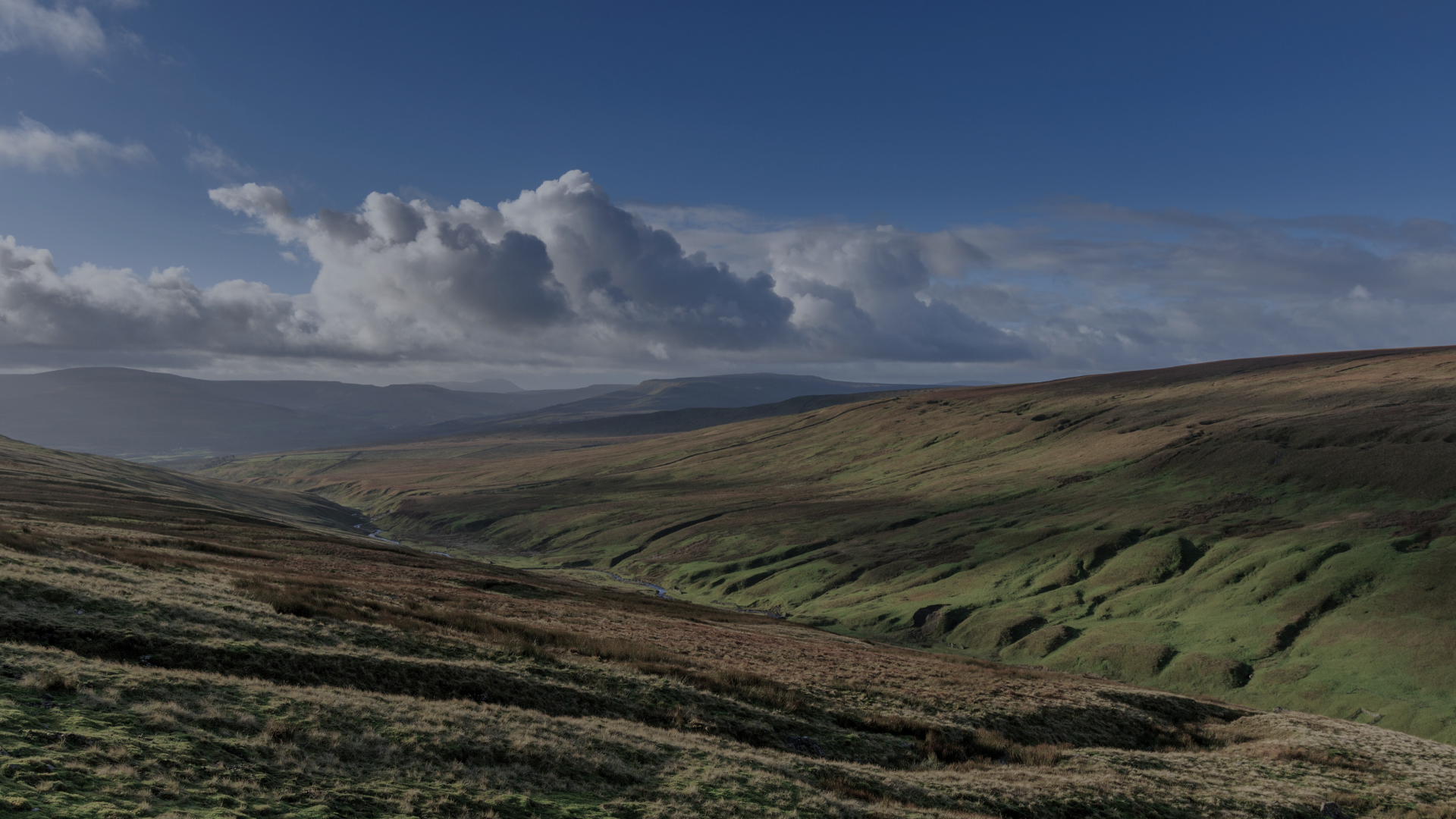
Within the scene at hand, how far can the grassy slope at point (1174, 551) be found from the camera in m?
70.9

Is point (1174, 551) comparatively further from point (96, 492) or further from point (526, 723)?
point (96, 492)

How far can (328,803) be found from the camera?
15570 millimetres

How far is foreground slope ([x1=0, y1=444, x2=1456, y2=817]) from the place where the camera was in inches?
663

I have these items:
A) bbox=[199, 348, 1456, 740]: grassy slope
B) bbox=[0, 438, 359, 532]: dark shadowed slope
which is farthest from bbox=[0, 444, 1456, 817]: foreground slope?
bbox=[0, 438, 359, 532]: dark shadowed slope

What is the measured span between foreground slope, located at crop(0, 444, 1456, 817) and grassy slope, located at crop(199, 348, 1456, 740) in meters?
30.1

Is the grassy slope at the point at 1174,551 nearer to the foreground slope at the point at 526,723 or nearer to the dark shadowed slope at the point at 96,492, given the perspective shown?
the foreground slope at the point at 526,723

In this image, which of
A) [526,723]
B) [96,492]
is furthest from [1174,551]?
[96,492]

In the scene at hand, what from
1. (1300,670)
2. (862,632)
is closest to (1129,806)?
(1300,670)

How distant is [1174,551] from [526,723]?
340 ft

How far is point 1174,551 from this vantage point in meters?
100

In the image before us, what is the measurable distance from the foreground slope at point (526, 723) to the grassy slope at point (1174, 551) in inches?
1186

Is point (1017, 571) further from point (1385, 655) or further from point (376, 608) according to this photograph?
point (376, 608)

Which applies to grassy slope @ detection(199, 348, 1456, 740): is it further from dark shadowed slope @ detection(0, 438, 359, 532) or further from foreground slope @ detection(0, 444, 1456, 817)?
dark shadowed slope @ detection(0, 438, 359, 532)

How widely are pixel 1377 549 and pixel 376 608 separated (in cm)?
10598
